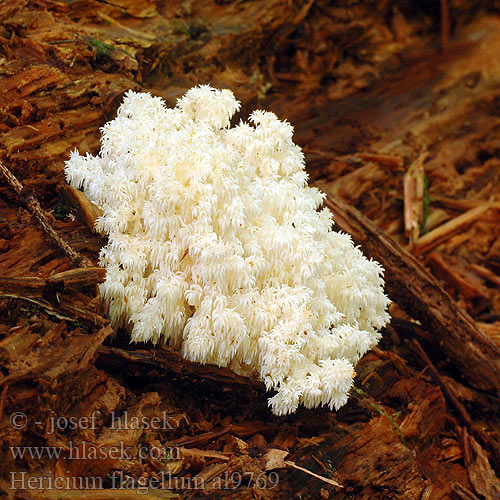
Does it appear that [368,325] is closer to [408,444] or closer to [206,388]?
[408,444]

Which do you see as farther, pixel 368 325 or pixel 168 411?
pixel 368 325

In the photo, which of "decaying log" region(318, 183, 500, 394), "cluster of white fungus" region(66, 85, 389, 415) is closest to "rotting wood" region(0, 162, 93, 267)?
"cluster of white fungus" region(66, 85, 389, 415)

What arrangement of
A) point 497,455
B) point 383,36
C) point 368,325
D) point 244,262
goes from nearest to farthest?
1. point 244,262
2. point 368,325
3. point 497,455
4. point 383,36

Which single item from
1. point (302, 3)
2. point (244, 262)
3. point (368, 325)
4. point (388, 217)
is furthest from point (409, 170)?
point (244, 262)

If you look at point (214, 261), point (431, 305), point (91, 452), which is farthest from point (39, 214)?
point (431, 305)

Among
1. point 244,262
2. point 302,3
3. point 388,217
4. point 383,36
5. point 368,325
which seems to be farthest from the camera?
point 383,36

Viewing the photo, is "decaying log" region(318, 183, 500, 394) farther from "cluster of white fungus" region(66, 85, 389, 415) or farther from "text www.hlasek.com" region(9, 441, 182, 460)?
"text www.hlasek.com" region(9, 441, 182, 460)
